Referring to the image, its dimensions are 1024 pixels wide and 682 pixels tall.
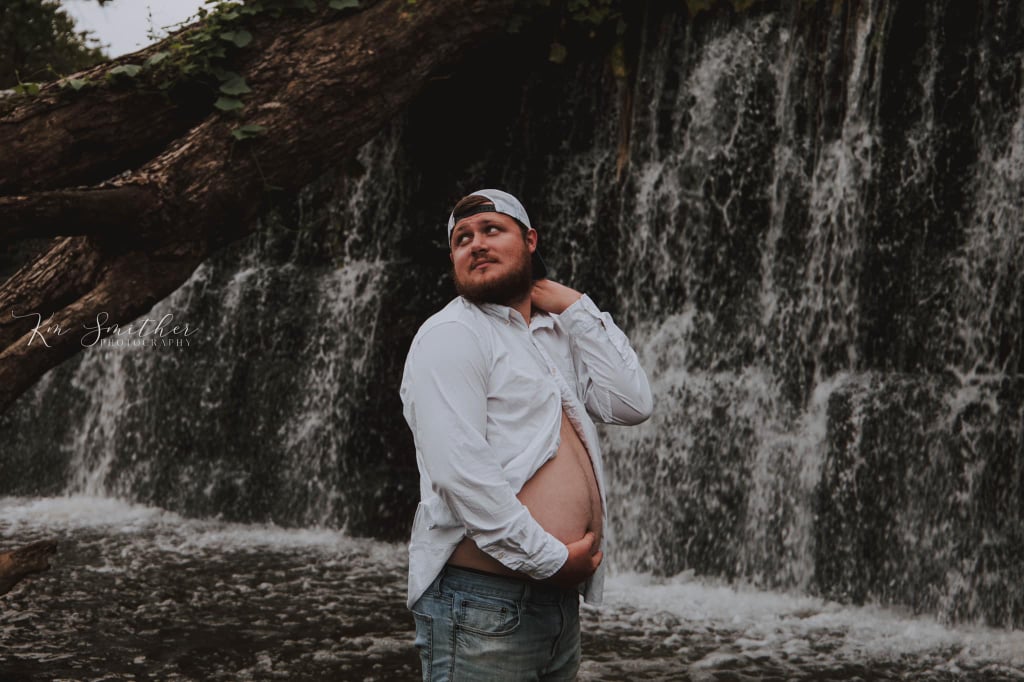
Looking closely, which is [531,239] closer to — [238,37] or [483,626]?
[483,626]

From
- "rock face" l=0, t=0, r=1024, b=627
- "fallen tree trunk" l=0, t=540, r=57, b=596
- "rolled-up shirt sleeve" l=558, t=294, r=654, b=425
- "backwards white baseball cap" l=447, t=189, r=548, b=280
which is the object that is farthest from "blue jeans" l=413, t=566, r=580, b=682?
"rock face" l=0, t=0, r=1024, b=627

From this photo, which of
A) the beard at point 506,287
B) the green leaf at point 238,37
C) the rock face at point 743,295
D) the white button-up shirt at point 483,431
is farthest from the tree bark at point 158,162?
the white button-up shirt at point 483,431

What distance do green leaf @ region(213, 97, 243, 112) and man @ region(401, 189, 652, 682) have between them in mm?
4803

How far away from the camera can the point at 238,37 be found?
25.3 feet

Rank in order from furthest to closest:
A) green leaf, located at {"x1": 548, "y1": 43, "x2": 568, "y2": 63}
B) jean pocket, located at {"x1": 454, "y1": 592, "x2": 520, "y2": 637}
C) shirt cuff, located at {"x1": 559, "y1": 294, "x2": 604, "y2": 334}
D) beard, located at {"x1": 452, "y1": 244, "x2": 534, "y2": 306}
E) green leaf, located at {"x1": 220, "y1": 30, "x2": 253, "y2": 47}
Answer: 1. green leaf, located at {"x1": 548, "y1": 43, "x2": 568, "y2": 63}
2. green leaf, located at {"x1": 220, "y1": 30, "x2": 253, "y2": 47}
3. shirt cuff, located at {"x1": 559, "y1": 294, "x2": 604, "y2": 334}
4. beard, located at {"x1": 452, "y1": 244, "x2": 534, "y2": 306}
5. jean pocket, located at {"x1": 454, "y1": 592, "x2": 520, "y2": 637}

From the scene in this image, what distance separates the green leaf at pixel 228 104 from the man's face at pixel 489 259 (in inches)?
190

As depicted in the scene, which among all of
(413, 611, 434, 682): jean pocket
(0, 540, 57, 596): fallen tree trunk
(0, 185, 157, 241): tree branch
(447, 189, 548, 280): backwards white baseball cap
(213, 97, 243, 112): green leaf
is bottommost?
(0, 540, 57, 596): fallen tree trunk

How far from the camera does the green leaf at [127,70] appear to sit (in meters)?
7.22

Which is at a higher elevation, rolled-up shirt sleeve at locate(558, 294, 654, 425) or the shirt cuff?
the shirt cuff

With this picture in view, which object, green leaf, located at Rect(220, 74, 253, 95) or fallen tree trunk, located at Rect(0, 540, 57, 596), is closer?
fallen tree trunk, located at Rect(0, 540, 57, 596)

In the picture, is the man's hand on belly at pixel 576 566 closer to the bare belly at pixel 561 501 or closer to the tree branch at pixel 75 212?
the bare belly at pixel 561 501

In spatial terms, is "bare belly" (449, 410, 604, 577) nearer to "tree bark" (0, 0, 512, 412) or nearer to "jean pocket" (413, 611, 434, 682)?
"jean pocket" (413, 611, 434, 682)

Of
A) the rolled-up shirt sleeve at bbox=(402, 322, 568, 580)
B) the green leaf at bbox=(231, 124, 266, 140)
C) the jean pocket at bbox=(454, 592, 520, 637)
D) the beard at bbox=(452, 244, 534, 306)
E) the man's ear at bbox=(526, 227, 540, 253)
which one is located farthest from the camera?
the green leaf at bbox=(231, 124, 266, 140)

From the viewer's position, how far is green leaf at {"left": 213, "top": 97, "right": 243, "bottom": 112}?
7.41 m
